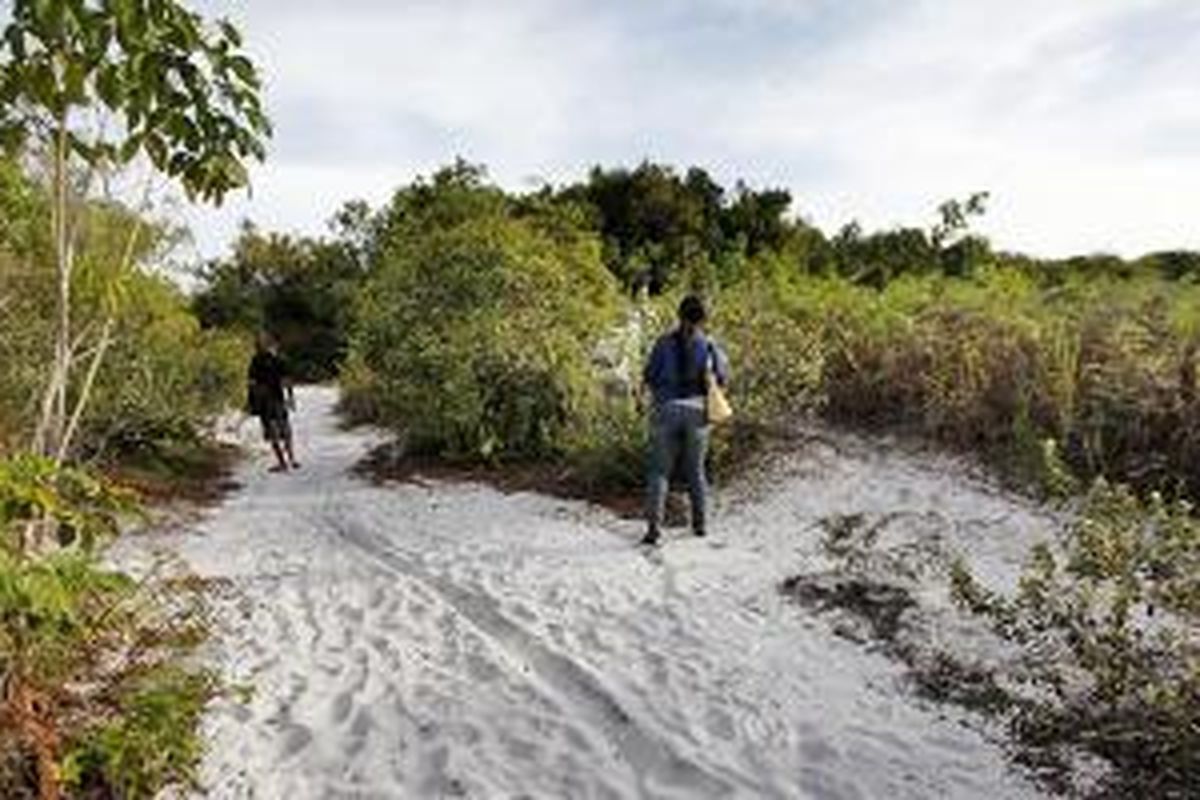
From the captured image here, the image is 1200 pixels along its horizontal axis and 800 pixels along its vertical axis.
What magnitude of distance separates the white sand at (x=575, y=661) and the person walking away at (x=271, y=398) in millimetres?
4979

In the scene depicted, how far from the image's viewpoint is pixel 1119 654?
7492mm

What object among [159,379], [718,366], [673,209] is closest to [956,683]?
[718,366]

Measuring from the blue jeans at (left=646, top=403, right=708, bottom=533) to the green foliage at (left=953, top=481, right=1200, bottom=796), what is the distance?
3.83 m

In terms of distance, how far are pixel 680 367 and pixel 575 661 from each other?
4048 millimetres

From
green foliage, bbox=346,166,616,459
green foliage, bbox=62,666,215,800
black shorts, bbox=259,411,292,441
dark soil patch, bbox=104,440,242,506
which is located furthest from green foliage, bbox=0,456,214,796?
black shorts, bbox=259,411,292,441

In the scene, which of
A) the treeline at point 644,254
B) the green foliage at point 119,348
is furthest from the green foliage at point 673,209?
the green foliage at point 119,348

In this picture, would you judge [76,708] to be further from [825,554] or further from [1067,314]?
[1067,314]

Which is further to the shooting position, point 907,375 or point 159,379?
point 159,379

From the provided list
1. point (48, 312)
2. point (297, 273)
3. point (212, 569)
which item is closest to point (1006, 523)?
point (212, 569)

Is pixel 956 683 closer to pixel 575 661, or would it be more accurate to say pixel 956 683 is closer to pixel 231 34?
pixel 575 661

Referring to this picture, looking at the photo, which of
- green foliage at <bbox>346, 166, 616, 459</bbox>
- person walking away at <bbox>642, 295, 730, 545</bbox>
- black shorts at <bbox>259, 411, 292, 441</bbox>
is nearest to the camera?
person walking away at <bbox>642, 295, 730, 545</bbox>

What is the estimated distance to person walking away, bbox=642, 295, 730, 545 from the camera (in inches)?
479

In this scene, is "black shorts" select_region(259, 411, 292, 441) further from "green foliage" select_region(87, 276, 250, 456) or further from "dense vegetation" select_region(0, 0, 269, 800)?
"dense vegetation" select_region(0, 0, 269, 800)

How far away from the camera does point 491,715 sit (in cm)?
760
